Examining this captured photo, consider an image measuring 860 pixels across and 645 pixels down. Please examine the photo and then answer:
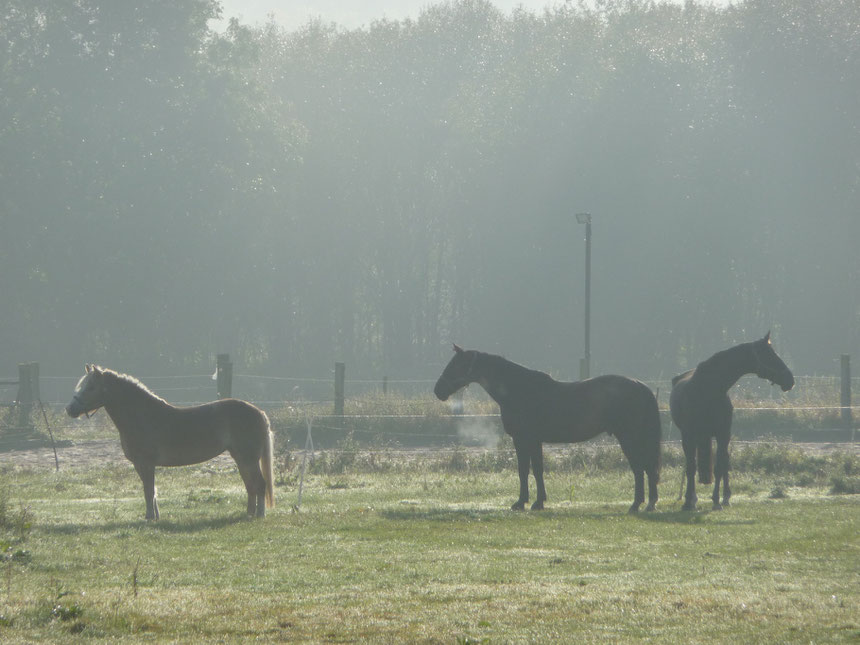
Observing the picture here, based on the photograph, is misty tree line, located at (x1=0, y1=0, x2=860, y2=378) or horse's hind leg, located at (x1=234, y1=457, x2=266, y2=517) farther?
misty tree line, located at (x1=0, y1=0, x2=860, y2=378)

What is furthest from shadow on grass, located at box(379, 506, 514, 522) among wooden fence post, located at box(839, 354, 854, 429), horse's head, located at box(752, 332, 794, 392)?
wooden fence post, located at box(839, 354, 854, 429)

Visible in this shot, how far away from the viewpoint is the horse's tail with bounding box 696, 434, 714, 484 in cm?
1680

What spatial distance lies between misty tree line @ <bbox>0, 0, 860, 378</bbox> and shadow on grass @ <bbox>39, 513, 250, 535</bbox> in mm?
40587

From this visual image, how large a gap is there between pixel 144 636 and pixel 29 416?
80.2 ft

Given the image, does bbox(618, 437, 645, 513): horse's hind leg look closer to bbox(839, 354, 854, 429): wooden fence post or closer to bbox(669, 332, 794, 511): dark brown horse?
bbox(669, 332, 794, 511): dark brown horse

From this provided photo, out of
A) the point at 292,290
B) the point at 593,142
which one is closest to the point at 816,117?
the point at 593,142

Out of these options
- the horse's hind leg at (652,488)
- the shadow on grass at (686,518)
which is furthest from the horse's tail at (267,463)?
the horse's hind leg at (652,488)

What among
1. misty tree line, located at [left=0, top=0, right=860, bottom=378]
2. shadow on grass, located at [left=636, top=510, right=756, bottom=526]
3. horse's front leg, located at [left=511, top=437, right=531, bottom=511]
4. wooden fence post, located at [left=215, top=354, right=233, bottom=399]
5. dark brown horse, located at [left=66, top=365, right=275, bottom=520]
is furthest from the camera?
misty tree line, located at [left=0, top=0, right=860, bottom=378]

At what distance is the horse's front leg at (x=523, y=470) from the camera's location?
53.7ft

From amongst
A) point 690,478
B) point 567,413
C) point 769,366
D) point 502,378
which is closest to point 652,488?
point 690,478

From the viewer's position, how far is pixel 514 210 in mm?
64500

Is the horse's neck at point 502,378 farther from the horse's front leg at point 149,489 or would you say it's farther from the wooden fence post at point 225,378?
the wooden fence post at point 225,378

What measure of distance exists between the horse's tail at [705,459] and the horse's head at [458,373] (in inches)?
137

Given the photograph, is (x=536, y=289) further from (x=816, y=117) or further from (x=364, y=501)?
(x=364, y=501)
